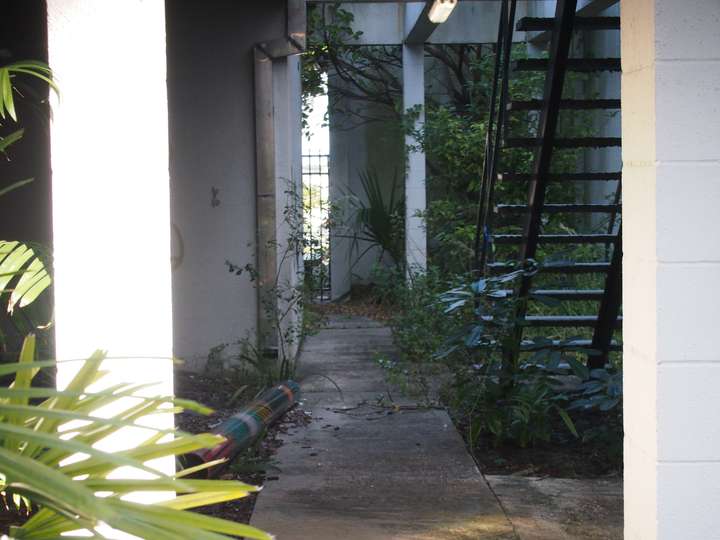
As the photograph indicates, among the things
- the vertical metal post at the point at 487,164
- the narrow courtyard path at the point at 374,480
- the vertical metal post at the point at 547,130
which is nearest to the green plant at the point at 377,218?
the vertical metal post at the point at 487,164

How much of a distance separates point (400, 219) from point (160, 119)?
8.09 metres

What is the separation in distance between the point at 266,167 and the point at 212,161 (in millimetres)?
395

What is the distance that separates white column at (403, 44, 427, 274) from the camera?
30.9ft

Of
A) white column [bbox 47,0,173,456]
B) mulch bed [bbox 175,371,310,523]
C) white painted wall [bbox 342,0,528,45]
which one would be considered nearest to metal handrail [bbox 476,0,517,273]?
mulch bed [bbox 175,371,310,523]

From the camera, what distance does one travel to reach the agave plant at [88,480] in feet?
3.45

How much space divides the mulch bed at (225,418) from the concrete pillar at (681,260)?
1767 millimetres

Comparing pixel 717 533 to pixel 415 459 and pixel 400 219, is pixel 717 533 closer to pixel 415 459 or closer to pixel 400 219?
pixel 415 459

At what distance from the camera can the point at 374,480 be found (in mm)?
3896

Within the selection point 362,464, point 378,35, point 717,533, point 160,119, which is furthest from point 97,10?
point 378,35

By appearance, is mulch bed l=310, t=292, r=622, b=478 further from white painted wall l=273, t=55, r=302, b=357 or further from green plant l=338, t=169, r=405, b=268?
green plant l=338, t=169, r=405, b=268

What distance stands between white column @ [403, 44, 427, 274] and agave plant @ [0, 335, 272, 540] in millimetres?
8074

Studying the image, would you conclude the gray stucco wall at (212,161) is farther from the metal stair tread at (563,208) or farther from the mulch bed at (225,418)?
the metal stair tread at (563,208)

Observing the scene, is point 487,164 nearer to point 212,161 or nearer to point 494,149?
point 494,149

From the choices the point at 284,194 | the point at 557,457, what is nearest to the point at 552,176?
the point at 557,457
